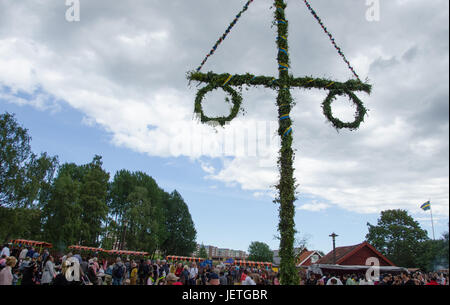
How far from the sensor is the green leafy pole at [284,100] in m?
5.15

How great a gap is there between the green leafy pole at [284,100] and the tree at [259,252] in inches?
4170

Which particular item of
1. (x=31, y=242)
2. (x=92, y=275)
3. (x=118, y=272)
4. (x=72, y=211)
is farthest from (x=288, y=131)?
(x=31, y=242)

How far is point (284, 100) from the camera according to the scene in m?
5.71

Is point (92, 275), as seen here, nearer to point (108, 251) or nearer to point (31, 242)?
point (108, 251)

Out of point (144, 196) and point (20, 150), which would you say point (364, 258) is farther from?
point (20, 150)

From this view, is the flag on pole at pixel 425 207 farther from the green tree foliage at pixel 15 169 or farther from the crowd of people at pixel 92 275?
the green tree foliage at pixel 15 169

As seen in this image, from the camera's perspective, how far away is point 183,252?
201 ft

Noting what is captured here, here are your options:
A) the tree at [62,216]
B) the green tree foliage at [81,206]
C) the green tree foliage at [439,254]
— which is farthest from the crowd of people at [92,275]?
the tree at [62,216]

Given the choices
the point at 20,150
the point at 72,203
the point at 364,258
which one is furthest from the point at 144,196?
the point at 364,258

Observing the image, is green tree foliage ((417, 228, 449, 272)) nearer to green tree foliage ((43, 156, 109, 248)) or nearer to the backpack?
the backpack

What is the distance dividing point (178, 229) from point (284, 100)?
6024 centimetres
